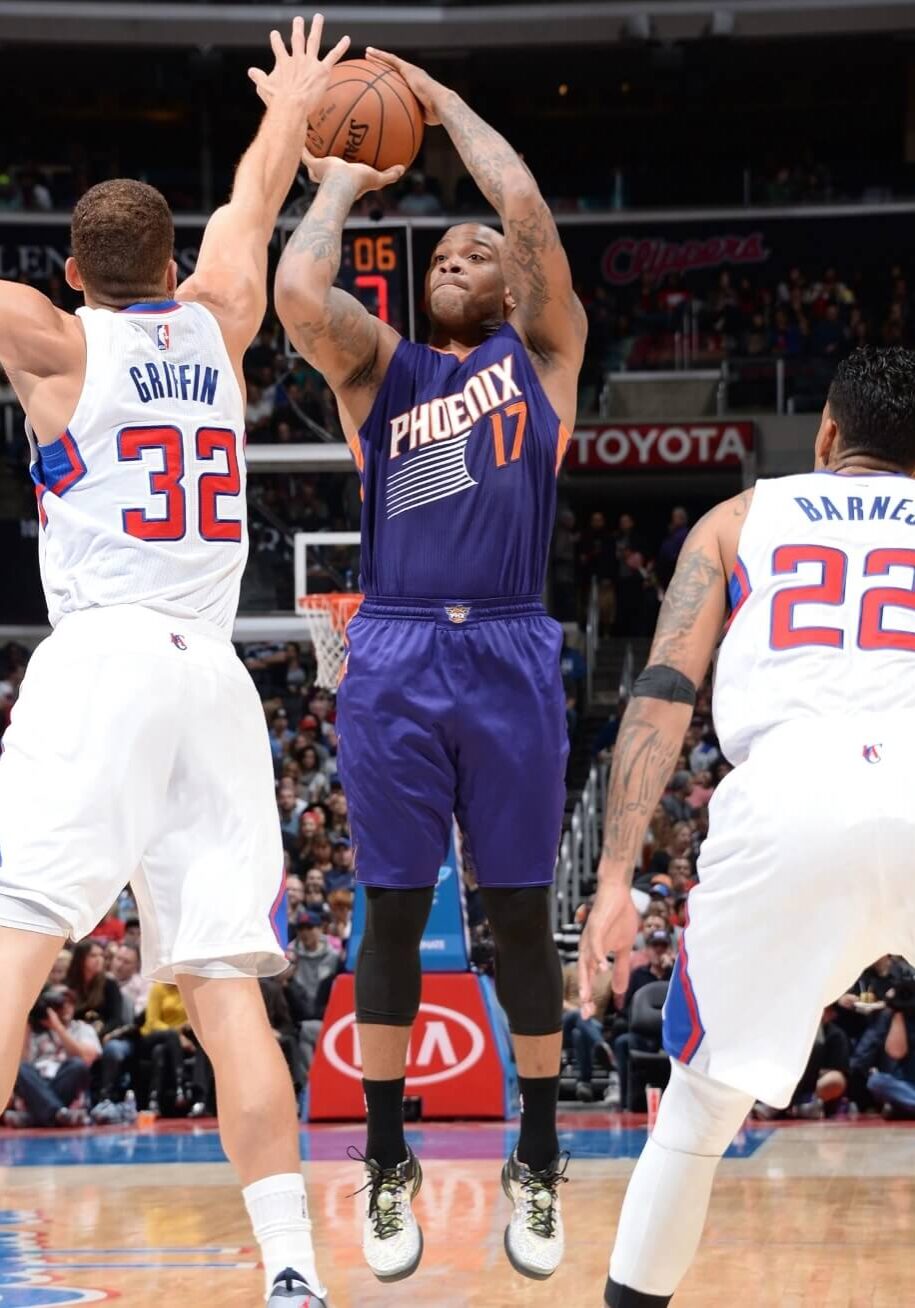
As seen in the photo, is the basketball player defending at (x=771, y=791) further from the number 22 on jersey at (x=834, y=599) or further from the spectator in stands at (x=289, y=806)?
the spectator in stands at (x=289, y=806)

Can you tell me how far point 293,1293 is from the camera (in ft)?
12.6

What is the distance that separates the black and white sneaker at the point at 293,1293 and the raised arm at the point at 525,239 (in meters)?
2.66

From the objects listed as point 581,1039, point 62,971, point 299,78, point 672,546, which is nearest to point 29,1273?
point 299,78

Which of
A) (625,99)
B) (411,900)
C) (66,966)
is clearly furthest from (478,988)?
(625,99)

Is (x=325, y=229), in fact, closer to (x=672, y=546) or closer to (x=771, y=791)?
(x=771, y=791)

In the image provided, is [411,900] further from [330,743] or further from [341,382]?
[330,743]

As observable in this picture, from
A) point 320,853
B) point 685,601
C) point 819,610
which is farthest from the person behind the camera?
point 320,853

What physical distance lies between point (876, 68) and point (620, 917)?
2564cm

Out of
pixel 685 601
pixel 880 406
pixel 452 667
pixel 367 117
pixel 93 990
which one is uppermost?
pixel 367 117

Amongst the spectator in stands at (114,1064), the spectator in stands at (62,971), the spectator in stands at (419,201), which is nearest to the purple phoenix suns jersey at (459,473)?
the spectator in stands at (114,1064)

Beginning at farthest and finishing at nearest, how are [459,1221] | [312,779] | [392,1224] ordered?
[312,779]
[459,1221]
[392,1224]

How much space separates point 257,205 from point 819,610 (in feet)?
6.46

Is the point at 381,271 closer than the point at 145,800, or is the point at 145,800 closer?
the point at 145,800

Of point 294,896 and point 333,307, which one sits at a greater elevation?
point 333,307
